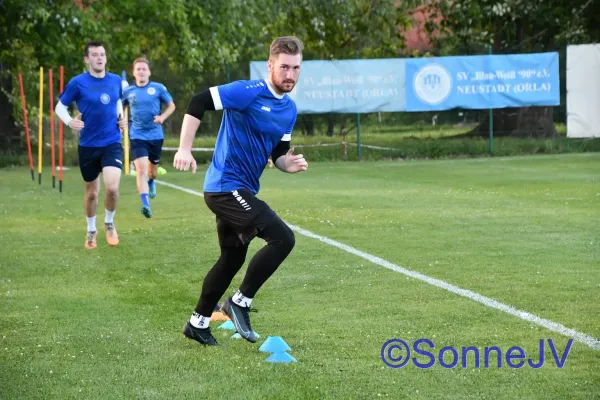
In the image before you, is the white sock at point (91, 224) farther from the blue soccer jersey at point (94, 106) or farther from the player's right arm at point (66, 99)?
the player's right arm at point (66, 99)

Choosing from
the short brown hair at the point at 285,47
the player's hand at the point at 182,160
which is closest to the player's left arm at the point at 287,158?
the short brown hair at the point at 285,47

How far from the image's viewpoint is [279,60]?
6488mm

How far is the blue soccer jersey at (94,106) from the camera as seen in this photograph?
1183cm

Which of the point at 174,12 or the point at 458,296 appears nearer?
the point at 458,296

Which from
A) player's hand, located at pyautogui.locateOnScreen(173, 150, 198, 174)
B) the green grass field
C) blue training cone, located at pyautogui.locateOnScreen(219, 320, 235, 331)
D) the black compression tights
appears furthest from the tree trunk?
player's hand, located at pyautogui.locateOnScreen(173, 150, 198, 174)

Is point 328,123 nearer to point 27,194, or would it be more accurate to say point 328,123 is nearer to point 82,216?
point 27,194

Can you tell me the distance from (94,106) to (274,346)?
616 centimetres

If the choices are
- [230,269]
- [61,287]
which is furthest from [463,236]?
[230,269]

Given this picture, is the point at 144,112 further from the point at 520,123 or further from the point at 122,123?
the point at 520,123

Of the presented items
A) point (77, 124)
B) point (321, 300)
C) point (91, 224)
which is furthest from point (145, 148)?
point (321, 300)

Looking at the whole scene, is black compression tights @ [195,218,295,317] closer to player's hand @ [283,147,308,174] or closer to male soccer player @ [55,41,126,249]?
player's hand @ [283,147,308,174]

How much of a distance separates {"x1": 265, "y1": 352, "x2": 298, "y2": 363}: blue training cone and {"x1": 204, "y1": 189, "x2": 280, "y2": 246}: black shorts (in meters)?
0.77

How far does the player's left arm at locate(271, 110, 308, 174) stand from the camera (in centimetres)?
676

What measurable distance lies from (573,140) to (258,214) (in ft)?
73.4
